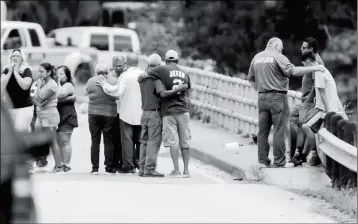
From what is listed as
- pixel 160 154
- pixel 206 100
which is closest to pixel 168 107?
pixel 160 154

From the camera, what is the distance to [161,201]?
13969 mm

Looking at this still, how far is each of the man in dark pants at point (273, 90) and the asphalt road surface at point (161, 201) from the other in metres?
0.71

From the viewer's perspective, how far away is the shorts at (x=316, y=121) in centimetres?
1661

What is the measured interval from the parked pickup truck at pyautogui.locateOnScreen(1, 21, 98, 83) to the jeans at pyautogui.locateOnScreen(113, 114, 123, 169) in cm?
1198

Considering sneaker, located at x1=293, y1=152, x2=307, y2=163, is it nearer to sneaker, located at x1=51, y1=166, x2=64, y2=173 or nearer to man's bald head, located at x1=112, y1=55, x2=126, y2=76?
man's bald head, located at x1=112, y1=55, x2=126, y2=76

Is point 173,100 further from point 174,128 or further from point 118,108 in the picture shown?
point 118,108

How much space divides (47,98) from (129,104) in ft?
3.60

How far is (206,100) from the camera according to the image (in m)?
25.1

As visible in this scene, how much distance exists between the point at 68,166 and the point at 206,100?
7769 mm

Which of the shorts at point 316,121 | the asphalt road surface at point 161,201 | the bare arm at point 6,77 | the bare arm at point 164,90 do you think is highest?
the bare arm at point 6,77

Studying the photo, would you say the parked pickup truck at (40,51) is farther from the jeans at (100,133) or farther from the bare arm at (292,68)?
the bare arm at (292,68)

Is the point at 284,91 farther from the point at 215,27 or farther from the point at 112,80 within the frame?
the point at 215,27

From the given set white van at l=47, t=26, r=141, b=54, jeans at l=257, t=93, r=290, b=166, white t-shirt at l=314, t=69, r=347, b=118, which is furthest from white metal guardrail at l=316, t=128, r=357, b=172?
white van at l=47, t=26, r=141, b=54

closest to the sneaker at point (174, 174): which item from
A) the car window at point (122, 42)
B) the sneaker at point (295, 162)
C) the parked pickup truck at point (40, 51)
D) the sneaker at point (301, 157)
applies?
the sneaker at point (295, 162)
